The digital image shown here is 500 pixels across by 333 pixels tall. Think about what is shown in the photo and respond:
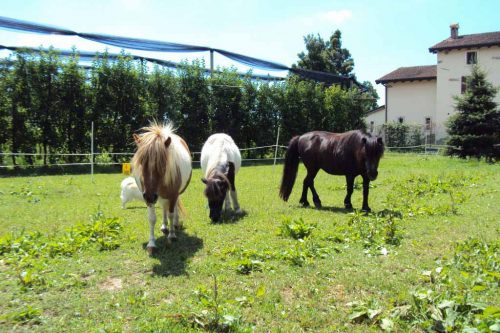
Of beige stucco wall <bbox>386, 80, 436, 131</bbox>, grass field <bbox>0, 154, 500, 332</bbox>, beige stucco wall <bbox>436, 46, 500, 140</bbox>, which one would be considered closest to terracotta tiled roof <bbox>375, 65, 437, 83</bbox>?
beige stucco wall <bbox>386, 80, 436, 131</bbox>

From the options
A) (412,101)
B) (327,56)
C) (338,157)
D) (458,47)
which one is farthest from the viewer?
(327,56)

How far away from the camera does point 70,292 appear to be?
4211mm

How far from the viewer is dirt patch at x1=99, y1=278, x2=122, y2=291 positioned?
174 inches

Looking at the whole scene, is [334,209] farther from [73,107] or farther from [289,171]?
[73,107]

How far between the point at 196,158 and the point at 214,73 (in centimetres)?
524

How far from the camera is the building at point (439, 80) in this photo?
3366 cm

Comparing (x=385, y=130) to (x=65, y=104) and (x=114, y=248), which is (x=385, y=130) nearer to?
(x=65, y=104)

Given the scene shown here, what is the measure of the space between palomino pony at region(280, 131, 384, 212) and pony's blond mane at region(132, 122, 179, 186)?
4.27m

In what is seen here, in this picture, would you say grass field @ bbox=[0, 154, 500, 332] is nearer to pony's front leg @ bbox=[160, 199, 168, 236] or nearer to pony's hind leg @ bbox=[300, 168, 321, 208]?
pony's front leg @ bbox=[160, 199, 168, 236]

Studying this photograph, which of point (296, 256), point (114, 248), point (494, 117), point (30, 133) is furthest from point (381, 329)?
point (494, 117)

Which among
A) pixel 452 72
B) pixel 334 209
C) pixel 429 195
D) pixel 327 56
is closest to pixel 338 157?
pixel 334 209

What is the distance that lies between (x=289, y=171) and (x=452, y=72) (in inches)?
1258

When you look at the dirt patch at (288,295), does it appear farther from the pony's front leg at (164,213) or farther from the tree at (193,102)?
the tree at (193,102)

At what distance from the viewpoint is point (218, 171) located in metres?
7.55
